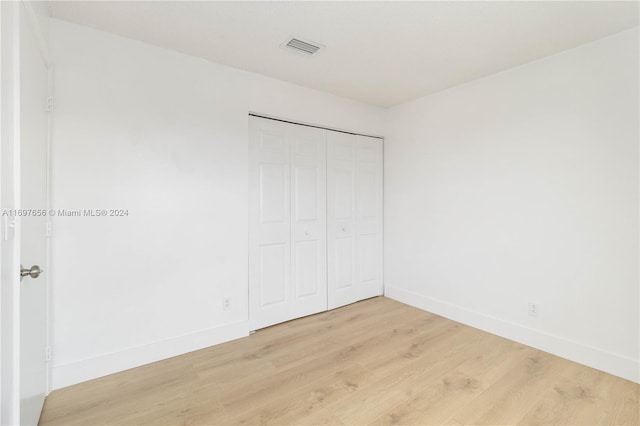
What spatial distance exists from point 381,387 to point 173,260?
1.83 metres

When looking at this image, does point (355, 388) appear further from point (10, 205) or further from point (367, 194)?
point (367, 194)

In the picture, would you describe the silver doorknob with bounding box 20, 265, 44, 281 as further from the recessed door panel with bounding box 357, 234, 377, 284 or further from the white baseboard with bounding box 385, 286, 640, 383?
the white baseboard with bounding box 385, 286, 640, 383

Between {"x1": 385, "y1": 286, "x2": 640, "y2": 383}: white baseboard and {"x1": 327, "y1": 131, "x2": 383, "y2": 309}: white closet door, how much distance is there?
640 mm

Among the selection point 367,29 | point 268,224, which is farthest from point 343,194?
point 367,29

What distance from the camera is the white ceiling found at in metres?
1.87

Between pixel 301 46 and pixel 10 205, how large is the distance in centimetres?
202

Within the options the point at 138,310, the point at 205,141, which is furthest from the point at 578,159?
the point at 138,310

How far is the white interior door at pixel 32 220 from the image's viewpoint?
4.40 ft

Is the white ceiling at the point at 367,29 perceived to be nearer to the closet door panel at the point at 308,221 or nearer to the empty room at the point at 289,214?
the empty room at the point at 289,214

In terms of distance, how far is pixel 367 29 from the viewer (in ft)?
6.89

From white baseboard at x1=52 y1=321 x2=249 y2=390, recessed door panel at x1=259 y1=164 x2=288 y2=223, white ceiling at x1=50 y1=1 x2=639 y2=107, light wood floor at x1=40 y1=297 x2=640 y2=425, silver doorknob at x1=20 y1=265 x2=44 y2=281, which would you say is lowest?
light wood floor at x1=40 y1=297 x2=640 y2=425

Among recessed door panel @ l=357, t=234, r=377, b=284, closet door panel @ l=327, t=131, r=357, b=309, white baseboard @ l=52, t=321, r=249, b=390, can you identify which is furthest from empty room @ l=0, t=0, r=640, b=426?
recessed door panel @ l=357, t=234, r=377, b=284

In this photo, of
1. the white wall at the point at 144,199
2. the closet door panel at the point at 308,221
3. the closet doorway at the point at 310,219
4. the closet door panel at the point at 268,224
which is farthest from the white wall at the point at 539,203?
the white wall at the point at 144,199

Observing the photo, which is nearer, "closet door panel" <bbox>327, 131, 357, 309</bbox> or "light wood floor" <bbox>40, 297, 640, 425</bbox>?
"light wood floor" <bbox>40, 297, 640, 425</bbox>
